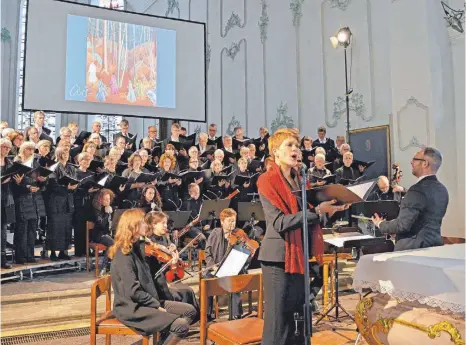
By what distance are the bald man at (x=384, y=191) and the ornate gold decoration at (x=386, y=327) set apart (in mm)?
4163

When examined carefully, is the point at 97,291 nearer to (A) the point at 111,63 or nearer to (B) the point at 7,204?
(B) the point at 7,204

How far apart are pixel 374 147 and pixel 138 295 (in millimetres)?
7625

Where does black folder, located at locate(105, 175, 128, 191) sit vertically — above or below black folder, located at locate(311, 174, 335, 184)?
below

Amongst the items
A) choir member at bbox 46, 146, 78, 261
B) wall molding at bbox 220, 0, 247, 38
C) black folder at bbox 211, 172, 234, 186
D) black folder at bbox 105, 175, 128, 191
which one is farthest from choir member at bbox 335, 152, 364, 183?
wall molding at bbox 220, 0, 247, 38

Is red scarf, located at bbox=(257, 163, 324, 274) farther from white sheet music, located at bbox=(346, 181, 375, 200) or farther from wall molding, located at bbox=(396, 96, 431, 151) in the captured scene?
wall molding, located at bbox=(396, 96, 431, 151)

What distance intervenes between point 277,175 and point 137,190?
434cm

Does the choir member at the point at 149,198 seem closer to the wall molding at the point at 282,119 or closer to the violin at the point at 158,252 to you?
the violin at the point at 158,252

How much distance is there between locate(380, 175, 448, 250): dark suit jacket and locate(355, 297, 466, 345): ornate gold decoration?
1.61 ft

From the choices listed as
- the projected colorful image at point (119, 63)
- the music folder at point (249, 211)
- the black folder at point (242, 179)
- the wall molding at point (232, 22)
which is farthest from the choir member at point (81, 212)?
the wall molding at point (232, 22)

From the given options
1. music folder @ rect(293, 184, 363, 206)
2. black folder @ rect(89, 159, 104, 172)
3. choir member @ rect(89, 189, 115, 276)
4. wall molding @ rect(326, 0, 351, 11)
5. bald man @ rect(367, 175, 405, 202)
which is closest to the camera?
music folder @ rect(293, 184, 363, 206)

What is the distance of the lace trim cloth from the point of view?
235 cm

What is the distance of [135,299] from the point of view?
2887 mm

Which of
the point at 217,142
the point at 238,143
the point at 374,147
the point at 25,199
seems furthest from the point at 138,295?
the point at 374,147

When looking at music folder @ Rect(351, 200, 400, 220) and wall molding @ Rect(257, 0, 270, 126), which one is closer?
music folder @ Rect(351, 200, 400, 220)
